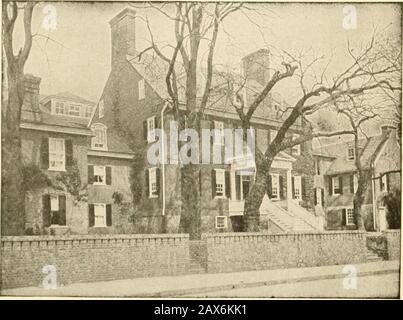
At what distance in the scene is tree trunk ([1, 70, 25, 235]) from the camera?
21.5 ft

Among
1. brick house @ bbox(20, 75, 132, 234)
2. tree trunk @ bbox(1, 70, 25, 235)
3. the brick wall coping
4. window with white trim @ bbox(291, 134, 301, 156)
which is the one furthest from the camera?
window with white trim @ bbox(291, 134, 301, 156)

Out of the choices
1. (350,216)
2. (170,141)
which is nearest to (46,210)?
(170,141)

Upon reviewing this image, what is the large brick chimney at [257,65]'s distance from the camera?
6.95 meters

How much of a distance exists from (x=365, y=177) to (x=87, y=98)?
371 centimetres

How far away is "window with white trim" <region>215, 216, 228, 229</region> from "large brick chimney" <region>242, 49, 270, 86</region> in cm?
179

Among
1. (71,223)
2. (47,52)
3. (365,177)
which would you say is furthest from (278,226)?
(47,52)

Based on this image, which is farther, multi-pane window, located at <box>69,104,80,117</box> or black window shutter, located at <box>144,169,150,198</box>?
black window shutter, located at <box>144,169,150,198</box>

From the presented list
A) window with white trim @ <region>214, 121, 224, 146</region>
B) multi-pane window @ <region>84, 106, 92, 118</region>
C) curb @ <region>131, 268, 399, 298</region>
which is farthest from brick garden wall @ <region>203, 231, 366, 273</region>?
multi-pane window @ <region>84, 106, 92, 118</region>

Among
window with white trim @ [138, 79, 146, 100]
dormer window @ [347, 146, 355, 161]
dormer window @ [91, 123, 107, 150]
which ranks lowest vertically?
dormer window @ [347, 146, 355, 161]

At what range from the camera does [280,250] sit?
7.06m

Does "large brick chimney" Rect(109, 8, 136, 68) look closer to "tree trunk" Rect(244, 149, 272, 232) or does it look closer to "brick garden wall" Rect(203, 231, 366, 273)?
"tree trunk" Rect(244, 149, 272, 232)

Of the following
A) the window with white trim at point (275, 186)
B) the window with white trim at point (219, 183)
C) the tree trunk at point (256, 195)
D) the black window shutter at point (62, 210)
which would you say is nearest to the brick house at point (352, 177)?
the window with white trim at point (275, 186)

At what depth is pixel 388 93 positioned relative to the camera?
7.15 m

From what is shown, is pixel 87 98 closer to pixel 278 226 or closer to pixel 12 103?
pixel 12 103
